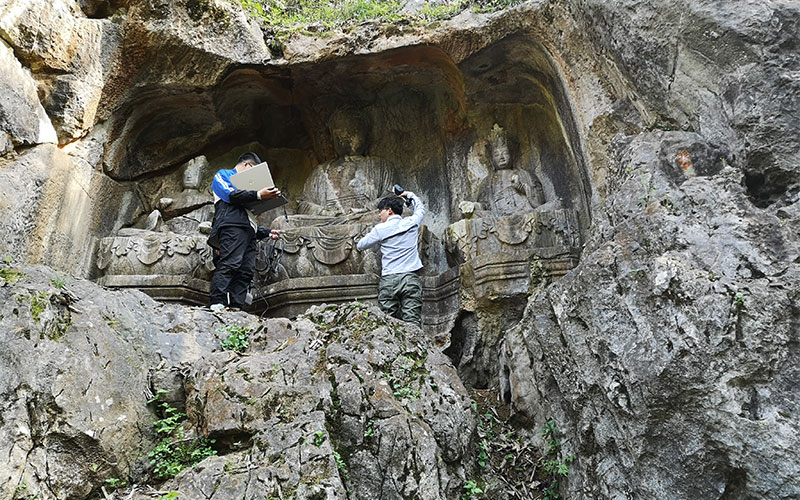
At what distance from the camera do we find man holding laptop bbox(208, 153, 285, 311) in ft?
21.2

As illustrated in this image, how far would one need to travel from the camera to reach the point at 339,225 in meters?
7.64

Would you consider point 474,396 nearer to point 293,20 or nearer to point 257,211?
point 257,211

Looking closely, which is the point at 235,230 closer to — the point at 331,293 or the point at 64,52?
the point at 331,293

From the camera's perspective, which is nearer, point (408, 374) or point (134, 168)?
point (408, 374)

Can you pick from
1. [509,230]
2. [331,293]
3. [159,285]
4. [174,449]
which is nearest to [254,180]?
[331,293]

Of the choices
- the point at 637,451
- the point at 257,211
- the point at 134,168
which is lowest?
the point at 637,451

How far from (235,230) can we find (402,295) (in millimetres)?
1657

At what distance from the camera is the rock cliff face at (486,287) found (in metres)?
3.99

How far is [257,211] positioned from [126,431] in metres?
2.88

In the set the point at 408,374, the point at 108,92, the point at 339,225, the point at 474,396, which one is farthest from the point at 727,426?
the point at 108,92

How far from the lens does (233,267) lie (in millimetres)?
6453

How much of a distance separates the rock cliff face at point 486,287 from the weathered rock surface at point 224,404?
0.02 m

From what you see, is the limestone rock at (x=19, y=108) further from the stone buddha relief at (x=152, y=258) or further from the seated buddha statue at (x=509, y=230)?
the seated buddha statue at (x=509, y=230)

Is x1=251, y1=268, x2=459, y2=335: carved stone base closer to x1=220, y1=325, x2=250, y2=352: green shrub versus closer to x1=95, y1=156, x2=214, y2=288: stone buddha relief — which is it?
x1=95, y1=156, x2=214, y2=288: stone buddha relief
